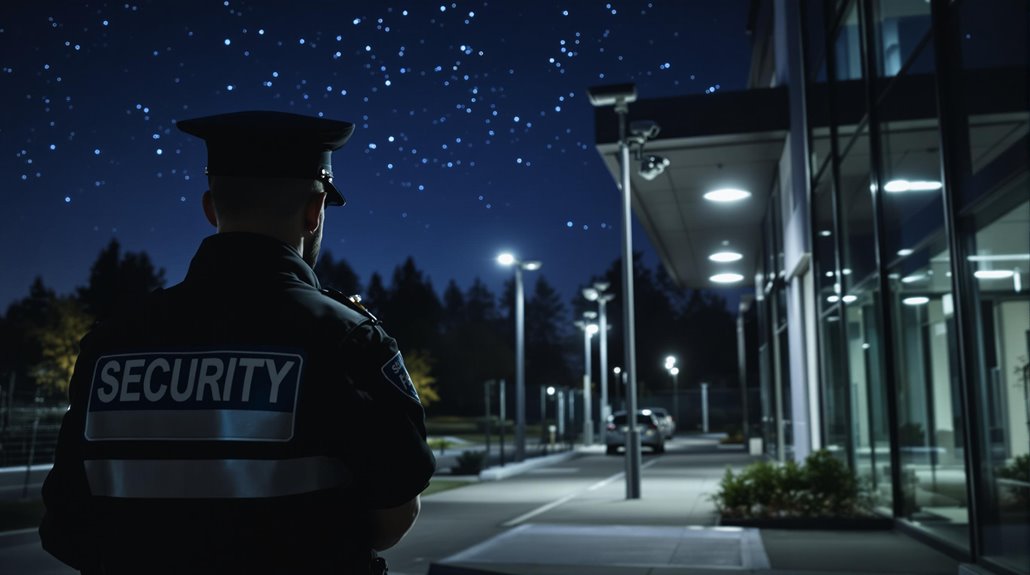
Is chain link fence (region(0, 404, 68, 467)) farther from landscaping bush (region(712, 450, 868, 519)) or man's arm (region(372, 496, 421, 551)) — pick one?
man's arm (region(372, 496, 421, 551))

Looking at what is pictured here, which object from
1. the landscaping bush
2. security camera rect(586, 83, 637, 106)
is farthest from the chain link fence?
the landscaping bush

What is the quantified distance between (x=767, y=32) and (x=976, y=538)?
17.4 m

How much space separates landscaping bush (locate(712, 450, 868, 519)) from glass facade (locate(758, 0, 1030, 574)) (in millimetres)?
574

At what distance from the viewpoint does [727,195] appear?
2300cm

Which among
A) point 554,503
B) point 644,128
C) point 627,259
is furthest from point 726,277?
point 554,503

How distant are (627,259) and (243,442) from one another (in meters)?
16.6

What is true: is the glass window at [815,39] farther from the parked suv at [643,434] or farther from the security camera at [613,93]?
the parked suv at [643,434]

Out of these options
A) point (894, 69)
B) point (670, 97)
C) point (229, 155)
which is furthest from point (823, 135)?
point (229, 155)

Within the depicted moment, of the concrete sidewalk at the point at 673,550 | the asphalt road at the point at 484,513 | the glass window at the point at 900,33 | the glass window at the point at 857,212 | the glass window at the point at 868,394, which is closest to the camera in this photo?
the concrete sidewalk at the point at 673,550

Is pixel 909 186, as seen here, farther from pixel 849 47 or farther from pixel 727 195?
pixel 727 195

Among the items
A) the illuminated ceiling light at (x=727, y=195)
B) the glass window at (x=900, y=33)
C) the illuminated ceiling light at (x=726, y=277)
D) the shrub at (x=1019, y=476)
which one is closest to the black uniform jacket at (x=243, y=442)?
the shrub at (x=1019, y=476)

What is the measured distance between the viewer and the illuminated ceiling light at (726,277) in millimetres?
35969

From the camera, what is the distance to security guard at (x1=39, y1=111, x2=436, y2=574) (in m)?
1.96

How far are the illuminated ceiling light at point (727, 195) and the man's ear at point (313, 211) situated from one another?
20.8 metres
